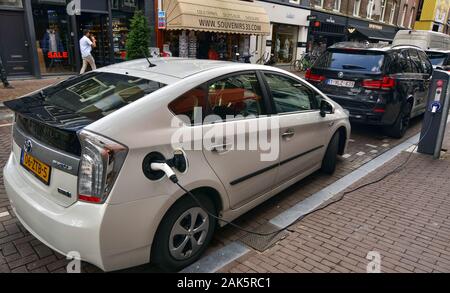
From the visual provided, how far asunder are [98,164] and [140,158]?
26 centimetres

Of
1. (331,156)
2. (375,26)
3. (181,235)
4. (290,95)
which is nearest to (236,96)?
(290,95)

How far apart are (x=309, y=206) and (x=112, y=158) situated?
101 inches

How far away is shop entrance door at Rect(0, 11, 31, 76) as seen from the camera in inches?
425

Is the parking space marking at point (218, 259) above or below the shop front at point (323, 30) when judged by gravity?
below

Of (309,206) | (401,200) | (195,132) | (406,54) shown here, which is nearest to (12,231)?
(195,132)

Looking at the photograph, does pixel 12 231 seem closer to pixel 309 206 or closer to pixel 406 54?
pixel 309 206

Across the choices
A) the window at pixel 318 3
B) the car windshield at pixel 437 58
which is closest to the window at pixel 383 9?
the window at pixel 318 3

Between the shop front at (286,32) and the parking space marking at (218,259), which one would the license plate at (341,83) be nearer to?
the parking space marking at (218,259)

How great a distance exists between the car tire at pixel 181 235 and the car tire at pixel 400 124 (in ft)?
17.5

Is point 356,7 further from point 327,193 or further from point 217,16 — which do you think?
point 327,193

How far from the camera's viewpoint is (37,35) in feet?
37.9

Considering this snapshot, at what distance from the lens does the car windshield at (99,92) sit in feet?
8.12

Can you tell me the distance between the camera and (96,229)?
2.13m

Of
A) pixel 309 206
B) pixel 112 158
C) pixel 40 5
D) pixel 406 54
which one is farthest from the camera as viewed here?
pixel 40 5
